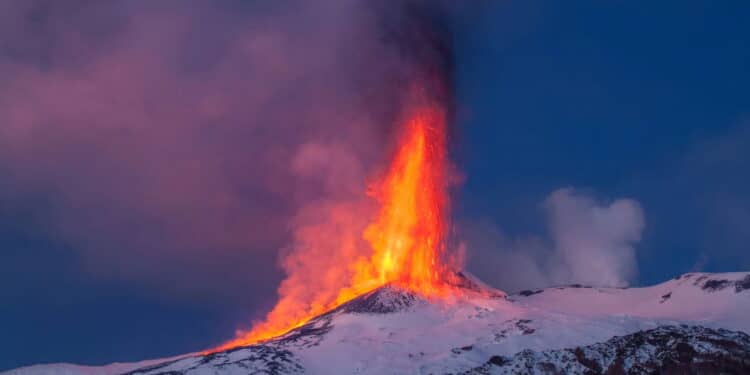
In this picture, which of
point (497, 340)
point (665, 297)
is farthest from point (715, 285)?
point (497, 340)

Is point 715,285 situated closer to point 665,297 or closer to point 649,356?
point 665,297

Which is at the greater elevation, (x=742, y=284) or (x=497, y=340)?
(x=742, y=284)

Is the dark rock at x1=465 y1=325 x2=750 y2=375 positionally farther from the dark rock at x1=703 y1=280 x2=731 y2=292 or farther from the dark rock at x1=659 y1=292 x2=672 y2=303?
the dark rock at x1=659 y1=292 x2=672 y2=303

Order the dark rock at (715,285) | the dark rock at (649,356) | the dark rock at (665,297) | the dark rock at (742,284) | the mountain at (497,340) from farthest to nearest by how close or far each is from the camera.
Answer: the dark rock at (665,297) → the dark rock at (715,285) → the dark rock at (742,284) → the mountain at (497,340) → the dark rock at (649,356)

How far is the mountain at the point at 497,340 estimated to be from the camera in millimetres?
139125

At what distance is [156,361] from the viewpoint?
18350 cm

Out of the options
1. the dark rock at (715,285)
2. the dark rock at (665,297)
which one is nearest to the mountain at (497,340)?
the dark rock at (665,297)

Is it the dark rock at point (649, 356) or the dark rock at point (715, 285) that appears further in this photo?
the dark rock at point (715, 285)

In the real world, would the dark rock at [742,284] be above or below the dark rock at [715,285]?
below

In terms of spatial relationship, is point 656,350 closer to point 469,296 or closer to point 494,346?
point 494,346

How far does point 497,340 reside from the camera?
153 m

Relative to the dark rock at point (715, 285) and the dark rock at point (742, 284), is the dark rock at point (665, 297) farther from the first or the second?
the dark rock at point (742, 284)

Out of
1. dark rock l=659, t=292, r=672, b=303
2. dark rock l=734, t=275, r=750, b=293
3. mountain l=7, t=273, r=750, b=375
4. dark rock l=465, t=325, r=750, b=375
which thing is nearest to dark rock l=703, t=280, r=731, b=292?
mountain l=7, t=273, r=750, b=375

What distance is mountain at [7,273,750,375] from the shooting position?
139125mm
